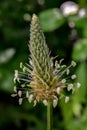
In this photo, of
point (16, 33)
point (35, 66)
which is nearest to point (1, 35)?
point (16, 33)

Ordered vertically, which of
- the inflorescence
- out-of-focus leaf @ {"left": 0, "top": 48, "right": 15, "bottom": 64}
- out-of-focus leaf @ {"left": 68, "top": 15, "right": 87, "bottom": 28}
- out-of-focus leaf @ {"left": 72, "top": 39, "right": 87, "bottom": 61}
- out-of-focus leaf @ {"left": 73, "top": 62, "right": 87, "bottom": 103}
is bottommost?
the inflorescence

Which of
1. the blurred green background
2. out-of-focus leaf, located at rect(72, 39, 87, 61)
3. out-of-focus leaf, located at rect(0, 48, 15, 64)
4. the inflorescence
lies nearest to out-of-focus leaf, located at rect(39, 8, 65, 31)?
the blurred green background

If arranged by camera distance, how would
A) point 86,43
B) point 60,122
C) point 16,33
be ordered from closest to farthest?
point 86,43
point 60,122
point 16,33

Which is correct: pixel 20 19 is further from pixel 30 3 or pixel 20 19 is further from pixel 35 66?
pixel 35 66

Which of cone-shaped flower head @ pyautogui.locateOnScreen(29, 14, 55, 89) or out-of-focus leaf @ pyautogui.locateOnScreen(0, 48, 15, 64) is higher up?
out-of-focus leaf @ pyautogui.locateOnScreen(0, 48, 15, 64)

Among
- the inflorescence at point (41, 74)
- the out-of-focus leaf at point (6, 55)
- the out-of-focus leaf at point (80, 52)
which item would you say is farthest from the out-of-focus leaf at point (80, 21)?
the inflorescence at point (41, 74)

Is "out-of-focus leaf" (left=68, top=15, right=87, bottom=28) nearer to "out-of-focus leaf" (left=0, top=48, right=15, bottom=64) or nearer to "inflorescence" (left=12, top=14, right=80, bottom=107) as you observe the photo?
"out-of-focus leaf" (left=0, top=48, right=15, bottom=64)

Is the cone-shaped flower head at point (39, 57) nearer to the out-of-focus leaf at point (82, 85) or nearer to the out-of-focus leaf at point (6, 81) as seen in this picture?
the out-of-focus leaf at point (82, 85)
